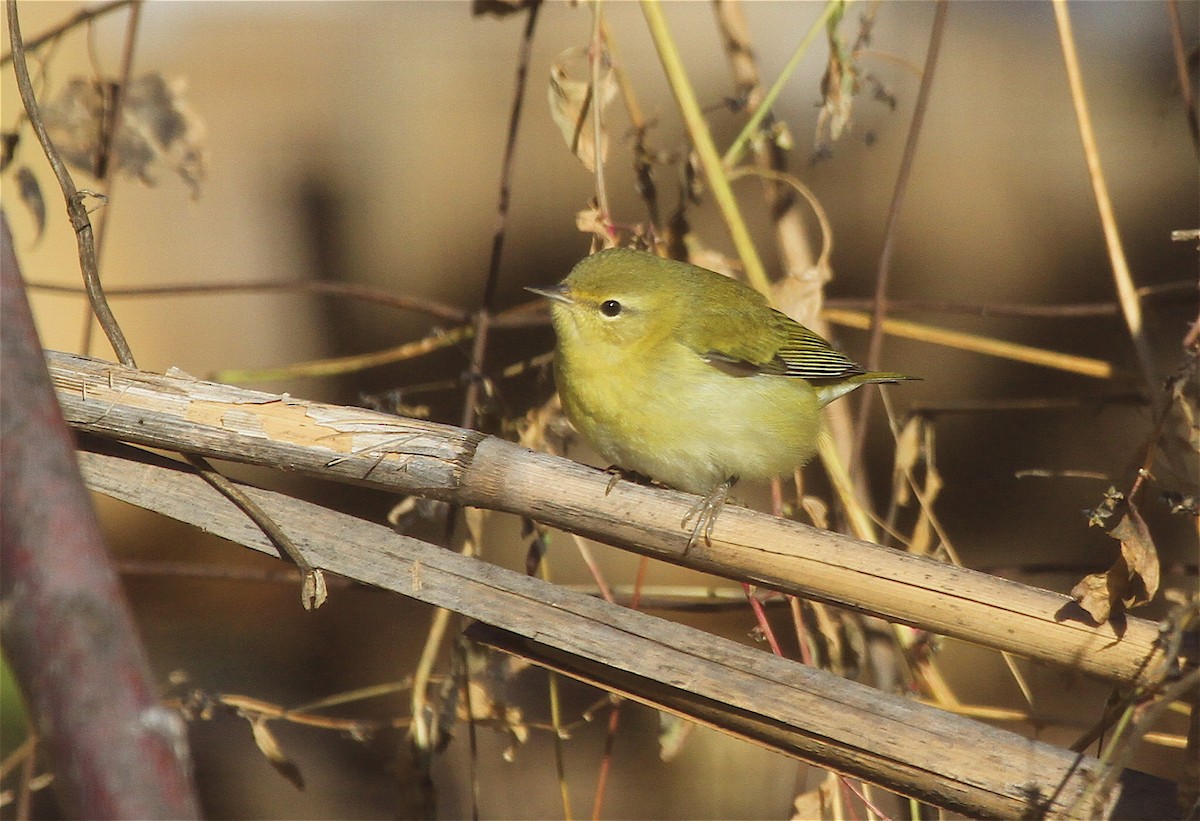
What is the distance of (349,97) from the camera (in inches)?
175

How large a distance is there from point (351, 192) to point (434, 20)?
2.70 feet

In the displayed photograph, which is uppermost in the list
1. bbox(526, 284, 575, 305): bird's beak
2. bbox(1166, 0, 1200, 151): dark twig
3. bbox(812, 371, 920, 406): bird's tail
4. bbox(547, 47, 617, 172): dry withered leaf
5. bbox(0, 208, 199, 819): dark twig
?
bbox(1166, 0, 1200, 151): dark twig

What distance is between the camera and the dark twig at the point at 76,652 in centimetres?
93

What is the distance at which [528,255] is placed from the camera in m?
4.34

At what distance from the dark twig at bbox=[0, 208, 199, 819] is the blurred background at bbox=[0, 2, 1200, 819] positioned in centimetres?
317

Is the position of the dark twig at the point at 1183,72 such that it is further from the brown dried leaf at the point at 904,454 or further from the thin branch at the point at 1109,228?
the brown dried leaf at the point at 904,454

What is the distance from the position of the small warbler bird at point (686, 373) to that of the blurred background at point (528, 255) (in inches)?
43.2

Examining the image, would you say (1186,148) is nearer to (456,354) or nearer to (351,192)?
(456,354)

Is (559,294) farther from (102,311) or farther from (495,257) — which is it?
(102,311)

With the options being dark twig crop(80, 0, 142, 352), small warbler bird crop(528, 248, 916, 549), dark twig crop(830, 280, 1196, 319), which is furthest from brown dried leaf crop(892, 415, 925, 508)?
dark twig crop(80, 0, 142, 352)

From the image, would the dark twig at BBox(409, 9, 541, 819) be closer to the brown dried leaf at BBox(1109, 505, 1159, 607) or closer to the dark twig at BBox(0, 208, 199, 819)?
the brown dried leaf at BBox(1109, 505, 1159, 607)

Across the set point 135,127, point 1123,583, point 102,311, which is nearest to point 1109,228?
point 1123,583

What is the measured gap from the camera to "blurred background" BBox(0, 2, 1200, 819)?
4047mm

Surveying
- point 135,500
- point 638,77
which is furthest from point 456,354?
point 135,500
